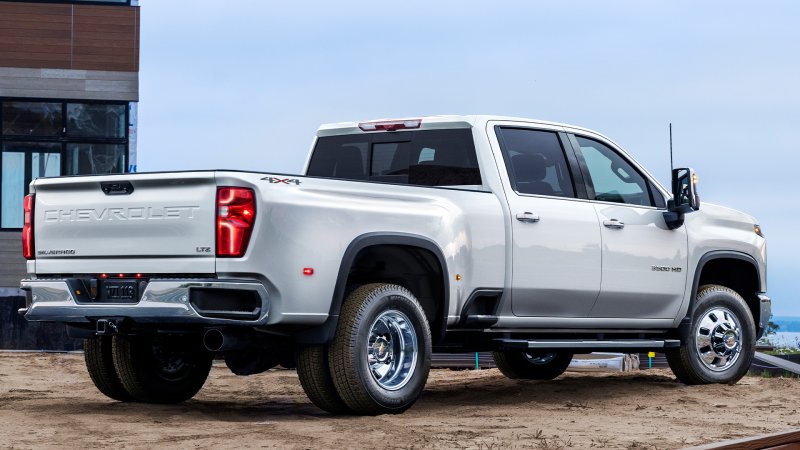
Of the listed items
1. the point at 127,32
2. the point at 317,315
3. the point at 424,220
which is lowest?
the point at 317,315

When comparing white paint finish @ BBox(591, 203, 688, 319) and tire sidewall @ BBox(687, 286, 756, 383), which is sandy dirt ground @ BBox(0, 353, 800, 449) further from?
white paint finish @ BBox(591, 203, 688, 319)

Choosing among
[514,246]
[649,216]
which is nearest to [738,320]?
[649,216]

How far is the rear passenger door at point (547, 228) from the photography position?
9.84m

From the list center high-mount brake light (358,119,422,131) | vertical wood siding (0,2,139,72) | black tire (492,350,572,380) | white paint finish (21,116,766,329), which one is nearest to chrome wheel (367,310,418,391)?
white paint finish (21,116,766,329)

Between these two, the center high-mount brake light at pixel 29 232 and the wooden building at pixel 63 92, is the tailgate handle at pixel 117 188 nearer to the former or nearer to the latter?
the center high-mount brake light at pixel 29 232

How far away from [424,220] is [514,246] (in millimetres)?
943

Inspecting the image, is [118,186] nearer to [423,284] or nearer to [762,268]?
[423,284]

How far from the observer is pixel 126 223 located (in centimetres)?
855

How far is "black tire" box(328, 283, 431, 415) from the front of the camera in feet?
28.2

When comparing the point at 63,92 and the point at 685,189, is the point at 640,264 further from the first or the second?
the point at 63,92

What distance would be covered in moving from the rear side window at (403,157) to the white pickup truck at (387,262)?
0.05ft

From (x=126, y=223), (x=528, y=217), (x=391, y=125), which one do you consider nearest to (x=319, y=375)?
(x=126, y=223)

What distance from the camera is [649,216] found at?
11.1 metres

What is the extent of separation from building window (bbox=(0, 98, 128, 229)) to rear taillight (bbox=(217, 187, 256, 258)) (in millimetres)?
17353
